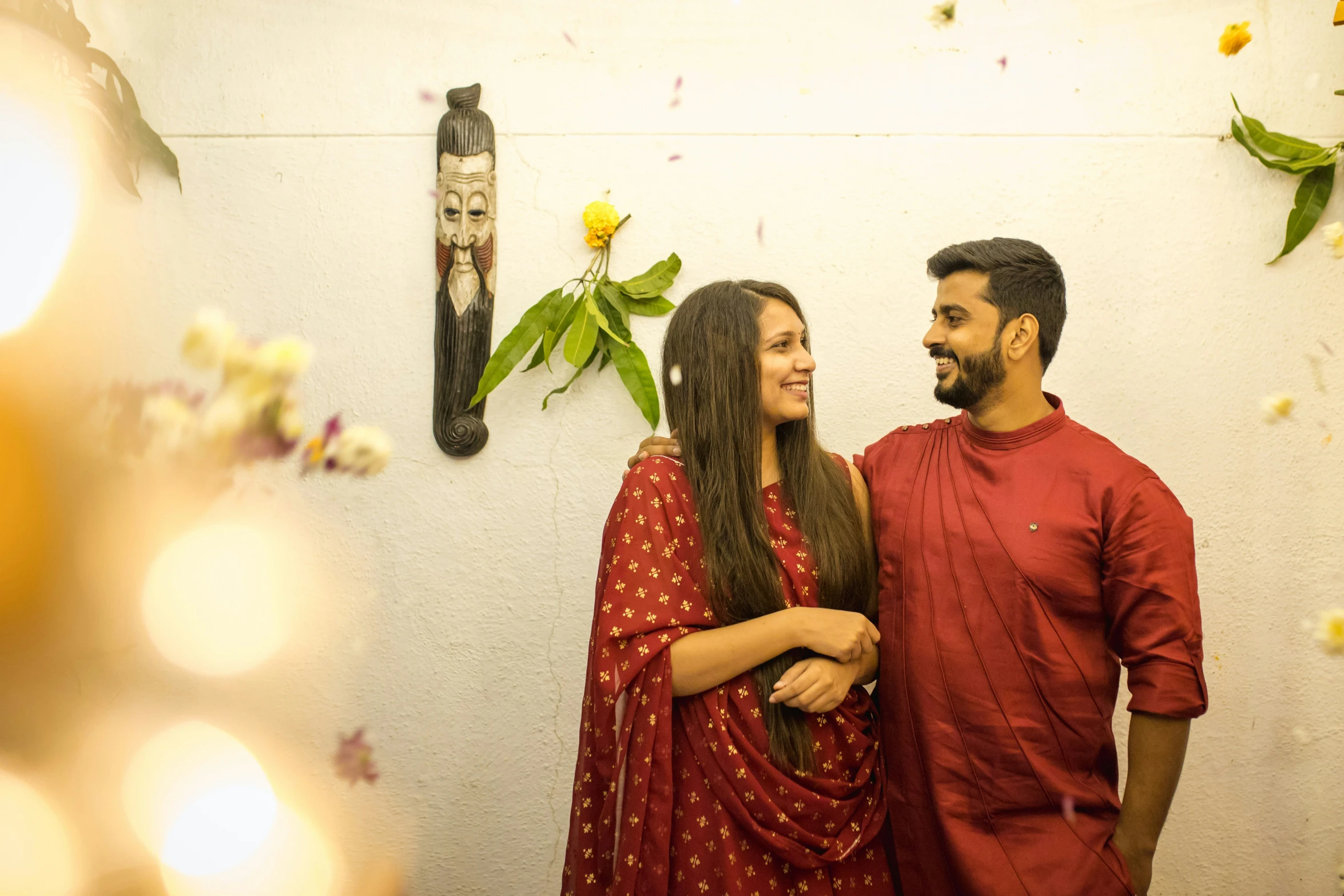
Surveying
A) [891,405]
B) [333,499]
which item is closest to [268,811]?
[333,499]

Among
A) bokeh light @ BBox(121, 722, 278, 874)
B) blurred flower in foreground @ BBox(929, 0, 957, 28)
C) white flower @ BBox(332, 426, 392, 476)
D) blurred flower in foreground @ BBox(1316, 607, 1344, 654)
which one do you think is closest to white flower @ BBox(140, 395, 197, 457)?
white flower @ BBox(332, 426, 392, 476)

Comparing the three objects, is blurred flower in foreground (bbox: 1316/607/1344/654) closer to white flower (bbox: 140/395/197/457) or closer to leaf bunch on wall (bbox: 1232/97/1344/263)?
leaf bunch on wall (bbox: 1232/97/1344/263)

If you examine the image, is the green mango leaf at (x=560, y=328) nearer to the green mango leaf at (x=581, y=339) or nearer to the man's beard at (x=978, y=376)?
the green mango leaf at (x=581, y=339)

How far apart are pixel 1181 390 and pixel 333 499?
7.11 feet

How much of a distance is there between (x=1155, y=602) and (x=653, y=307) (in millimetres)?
1288

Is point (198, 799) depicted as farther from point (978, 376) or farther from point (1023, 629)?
point (978, 376)

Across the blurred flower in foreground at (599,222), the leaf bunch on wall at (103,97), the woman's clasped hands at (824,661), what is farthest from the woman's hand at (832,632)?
the leaf bunch on wall at (103,97)

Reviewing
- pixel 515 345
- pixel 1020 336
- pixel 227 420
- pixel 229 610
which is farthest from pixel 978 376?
pixel 229 610

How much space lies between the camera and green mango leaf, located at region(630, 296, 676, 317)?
2.15 m

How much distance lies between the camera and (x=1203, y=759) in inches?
84.5

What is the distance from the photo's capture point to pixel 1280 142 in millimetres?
2100

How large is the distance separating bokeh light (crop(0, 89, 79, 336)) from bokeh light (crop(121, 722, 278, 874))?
118cm

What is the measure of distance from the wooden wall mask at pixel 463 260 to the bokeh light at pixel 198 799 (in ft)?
3.28

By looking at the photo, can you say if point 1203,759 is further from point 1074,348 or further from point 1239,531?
point 1074,348
